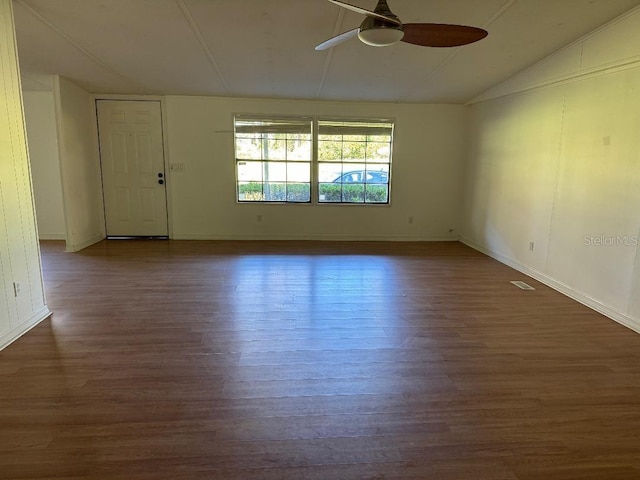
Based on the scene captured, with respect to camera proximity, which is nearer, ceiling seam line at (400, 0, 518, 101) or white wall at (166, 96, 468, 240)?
ceiling seam line at (400, 0, 518, 101)

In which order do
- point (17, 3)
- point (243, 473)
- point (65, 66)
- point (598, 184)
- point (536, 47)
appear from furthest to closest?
1. point (65, 66)
2. point (536, 47)
3. point (598, 184)
4. point (17, 3)
5. point (243, 473)

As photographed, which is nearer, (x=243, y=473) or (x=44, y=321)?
(x=243, y=473)

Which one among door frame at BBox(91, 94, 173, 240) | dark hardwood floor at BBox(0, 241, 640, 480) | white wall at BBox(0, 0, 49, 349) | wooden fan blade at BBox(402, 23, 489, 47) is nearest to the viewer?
dark hardwood floor at BBox(0, 241, 640, 480)

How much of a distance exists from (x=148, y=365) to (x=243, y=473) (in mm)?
1174

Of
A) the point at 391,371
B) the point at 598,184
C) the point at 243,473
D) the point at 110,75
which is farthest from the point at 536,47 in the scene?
the point at 110,75

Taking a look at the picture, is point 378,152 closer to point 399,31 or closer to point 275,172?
point 275,172

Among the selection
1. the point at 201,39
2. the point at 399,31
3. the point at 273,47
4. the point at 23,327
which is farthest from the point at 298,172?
the point at 23,327

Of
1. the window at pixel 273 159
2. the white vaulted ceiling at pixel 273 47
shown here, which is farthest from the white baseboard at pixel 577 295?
the window at pixel 273 159

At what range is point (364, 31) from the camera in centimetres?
251

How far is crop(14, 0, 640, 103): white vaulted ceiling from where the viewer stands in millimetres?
3184

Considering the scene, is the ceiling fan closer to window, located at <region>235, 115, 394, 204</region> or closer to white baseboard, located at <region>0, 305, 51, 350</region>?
white baseboard, located at <region>0, 305, 51, 350</region>

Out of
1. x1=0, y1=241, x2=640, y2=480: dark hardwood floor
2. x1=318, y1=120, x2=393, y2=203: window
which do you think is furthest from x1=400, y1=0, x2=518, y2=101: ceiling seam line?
x1=0, y1=241, x2=640, y2=480: dark hardwood floor

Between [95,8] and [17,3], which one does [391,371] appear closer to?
[95,8]

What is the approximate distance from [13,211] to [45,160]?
406 cm
